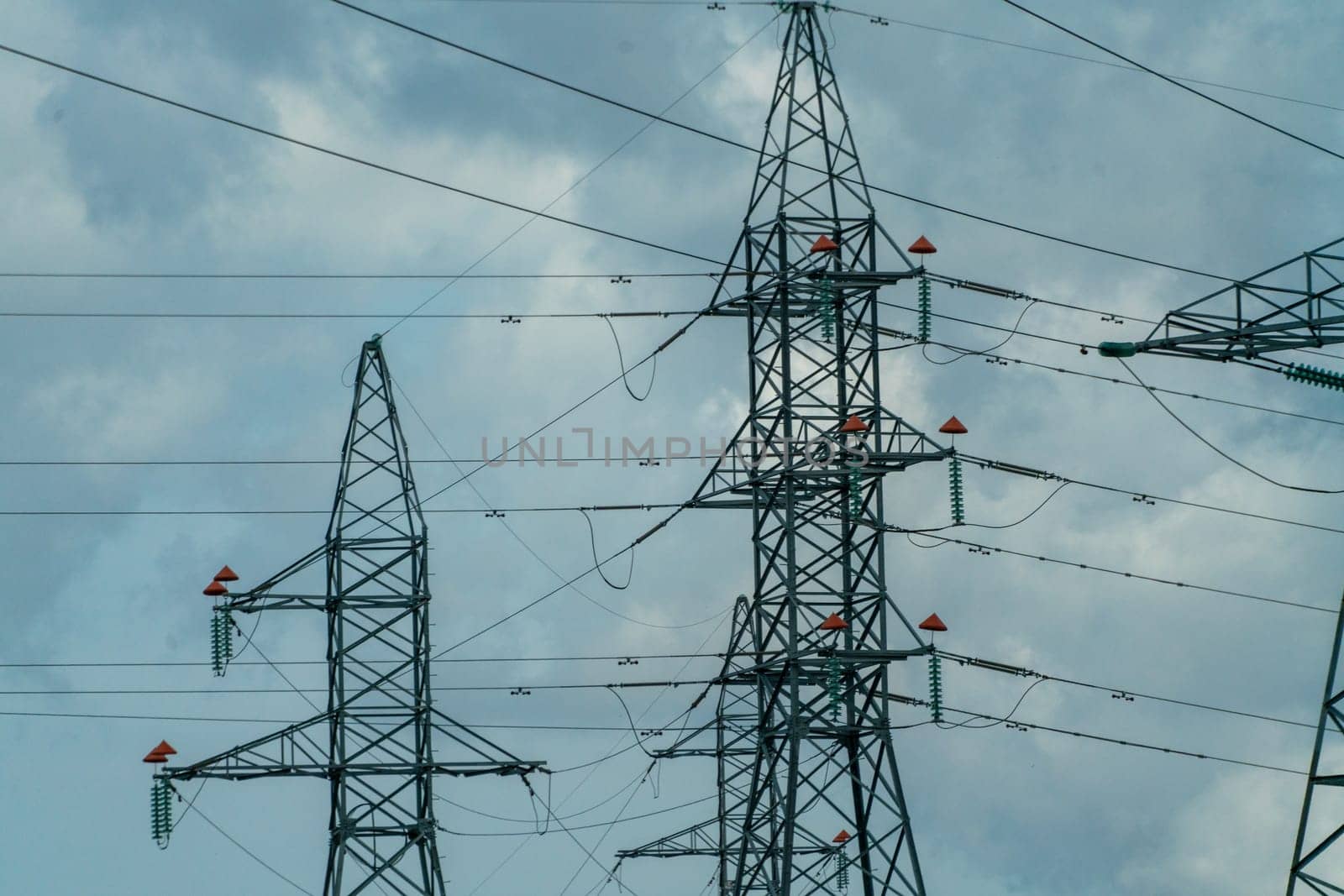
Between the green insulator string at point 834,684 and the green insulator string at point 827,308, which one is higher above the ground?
the green insulator string at point 827,308

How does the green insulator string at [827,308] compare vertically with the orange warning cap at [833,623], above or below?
above

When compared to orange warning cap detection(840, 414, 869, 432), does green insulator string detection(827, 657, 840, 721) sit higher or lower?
lower

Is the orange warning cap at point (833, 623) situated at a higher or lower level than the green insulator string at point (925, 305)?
lower

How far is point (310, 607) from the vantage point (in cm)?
4566

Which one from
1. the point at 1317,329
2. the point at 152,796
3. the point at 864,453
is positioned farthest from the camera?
the point at 152,796

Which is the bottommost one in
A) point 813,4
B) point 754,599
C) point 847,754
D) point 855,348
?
point 847,754

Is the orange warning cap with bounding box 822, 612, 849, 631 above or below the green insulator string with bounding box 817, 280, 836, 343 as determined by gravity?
below

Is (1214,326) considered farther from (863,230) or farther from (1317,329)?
(863,230)

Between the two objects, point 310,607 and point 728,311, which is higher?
point 728,311

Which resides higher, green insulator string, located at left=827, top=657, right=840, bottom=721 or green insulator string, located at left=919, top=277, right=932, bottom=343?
green insulator string, located at left=919, top=277, right=932, bottom=343

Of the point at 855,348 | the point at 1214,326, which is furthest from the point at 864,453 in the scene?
the point at 1214,326

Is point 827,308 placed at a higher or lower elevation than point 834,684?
higher

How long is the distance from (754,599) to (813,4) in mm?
12061

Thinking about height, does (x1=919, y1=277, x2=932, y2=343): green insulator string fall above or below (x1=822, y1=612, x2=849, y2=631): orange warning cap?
above
